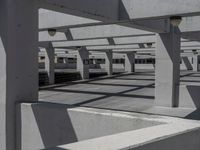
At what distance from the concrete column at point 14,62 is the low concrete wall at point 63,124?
19cm

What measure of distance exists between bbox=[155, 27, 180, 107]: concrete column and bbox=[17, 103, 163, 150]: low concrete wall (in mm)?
8460

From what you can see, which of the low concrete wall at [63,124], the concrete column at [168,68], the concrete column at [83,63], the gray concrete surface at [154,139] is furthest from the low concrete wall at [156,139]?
the concrete column at [83,63]

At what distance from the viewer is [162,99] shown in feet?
43.7

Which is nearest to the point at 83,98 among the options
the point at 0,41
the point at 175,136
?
the point at 0,41

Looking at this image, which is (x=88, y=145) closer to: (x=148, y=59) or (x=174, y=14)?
(x=174, y=14)

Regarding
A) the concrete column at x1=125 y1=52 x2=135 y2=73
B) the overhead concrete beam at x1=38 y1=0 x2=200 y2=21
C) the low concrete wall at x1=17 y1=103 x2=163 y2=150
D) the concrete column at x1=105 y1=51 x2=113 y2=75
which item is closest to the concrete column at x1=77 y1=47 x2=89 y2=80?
the concrete column at x1=105 y1=51 x2=113 y2=75

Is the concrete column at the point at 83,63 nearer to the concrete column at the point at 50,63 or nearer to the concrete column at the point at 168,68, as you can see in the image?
the concrete column at the point at 50,63

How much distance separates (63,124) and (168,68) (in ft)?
28.9

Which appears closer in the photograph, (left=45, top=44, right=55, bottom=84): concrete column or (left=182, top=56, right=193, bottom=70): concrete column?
(left=45, top=44, right=55, bottom=84): concrete column

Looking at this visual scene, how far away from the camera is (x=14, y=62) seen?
6.05m

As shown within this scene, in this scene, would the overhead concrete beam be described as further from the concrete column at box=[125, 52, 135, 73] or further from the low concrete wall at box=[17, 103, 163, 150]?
the concrete column at box=[125, 52, 135, 73]

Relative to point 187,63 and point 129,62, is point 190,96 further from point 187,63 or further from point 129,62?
point 187,63

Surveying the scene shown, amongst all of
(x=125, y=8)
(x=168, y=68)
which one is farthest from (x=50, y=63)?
(x=125, y=8)

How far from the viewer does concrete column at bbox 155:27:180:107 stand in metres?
13.1
